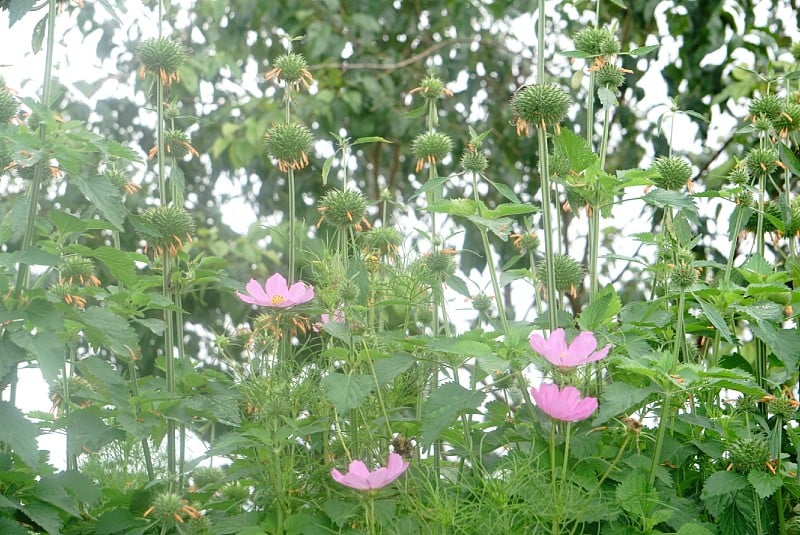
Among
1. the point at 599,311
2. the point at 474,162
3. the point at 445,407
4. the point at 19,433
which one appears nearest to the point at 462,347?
the point at 445,407

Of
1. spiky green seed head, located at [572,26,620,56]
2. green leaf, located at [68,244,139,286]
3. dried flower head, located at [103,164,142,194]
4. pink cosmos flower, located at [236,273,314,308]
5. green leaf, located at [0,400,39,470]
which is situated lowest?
green leaf, located at [0,400,39,470]

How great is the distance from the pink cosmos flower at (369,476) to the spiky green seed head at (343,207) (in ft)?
0.87

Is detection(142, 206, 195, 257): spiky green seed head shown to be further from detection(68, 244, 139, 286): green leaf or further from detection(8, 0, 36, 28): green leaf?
detection(8, 0, 36, 28): green leaf

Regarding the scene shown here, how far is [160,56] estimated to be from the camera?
111cm

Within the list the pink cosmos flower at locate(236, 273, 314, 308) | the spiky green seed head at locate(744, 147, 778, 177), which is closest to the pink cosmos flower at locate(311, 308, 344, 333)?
the pink cosmos flower at locate(236, 273, 314, 308)

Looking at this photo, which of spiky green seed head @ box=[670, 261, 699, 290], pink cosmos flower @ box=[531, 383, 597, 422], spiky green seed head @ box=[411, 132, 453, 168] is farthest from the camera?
spiky green seed head @ box=[411, 132, 453, 168]

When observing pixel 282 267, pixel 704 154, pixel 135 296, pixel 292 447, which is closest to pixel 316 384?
pixel 292 447

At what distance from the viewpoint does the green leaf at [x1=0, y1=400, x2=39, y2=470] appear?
34.2 inches

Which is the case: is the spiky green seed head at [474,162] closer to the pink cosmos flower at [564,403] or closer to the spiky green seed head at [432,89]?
the spiky green seed head at [432,89]

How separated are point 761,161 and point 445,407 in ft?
1.58

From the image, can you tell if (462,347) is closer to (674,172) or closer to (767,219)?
(674,172)

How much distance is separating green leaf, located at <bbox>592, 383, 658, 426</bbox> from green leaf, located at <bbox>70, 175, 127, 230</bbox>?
44 cm

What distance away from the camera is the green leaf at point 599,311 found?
0.96m

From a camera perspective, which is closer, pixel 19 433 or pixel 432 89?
pixel 19 433
